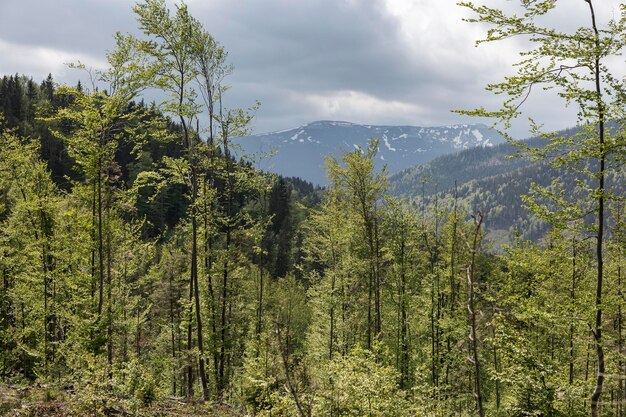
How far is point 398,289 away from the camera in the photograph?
1115 inches

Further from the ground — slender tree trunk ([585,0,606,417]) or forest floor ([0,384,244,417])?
slender tree trunk ([585,0,606,417])

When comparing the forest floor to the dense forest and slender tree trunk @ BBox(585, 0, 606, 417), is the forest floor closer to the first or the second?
the dense forest

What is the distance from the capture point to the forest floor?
10.5 m

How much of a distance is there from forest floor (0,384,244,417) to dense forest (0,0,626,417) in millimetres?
89

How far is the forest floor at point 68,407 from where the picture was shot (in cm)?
1052

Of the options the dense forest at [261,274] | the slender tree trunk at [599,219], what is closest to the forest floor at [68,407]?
the dense forest at [261,274]

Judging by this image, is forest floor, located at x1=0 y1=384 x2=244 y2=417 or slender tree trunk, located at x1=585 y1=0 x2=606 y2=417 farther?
forest floor, located at x1=0 y1=384 x2=244 y2=417

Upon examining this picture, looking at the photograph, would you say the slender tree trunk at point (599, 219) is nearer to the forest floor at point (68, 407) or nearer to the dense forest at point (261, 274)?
the dense forest at point (261, 274)

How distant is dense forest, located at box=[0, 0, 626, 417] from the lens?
916 centimetres

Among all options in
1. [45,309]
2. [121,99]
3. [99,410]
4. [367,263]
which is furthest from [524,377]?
[45,309]

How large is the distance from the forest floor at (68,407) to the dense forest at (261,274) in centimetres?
9

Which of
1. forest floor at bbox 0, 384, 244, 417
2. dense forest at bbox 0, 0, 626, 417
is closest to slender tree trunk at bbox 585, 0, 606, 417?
dense forest at bbox 0, 0, 626, 417

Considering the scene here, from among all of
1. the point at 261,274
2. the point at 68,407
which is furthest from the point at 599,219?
the point at 261,274

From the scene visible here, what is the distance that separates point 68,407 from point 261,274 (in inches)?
547
